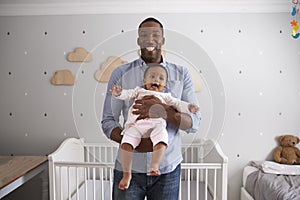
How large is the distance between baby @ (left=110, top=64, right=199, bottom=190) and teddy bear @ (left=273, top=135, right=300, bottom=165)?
1935 millimetres

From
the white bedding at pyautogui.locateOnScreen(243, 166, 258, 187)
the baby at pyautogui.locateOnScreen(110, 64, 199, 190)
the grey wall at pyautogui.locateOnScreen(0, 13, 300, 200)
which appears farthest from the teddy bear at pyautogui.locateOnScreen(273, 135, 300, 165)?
the baby at pyautogui.locateOnScreen(110, 64, 199, 190)

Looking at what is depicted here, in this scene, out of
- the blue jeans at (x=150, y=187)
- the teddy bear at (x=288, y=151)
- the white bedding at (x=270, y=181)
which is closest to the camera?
the blue jeans at (x=150, y=187)

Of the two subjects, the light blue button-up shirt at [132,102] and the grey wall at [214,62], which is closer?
the light blue button-up shirt at [132,102]

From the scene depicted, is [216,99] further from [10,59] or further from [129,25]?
[10,59]

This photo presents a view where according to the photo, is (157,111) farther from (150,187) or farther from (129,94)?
(150,187)

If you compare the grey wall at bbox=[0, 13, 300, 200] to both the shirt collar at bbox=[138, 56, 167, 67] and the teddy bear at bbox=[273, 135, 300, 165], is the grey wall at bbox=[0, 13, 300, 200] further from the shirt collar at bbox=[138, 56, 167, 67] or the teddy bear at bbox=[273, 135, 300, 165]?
the shirt collar at bbox=[138, 56, 167, 67]

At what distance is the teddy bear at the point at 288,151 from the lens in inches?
99.4

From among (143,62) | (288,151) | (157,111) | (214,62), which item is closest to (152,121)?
(157,111)

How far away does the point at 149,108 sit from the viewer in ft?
2.74

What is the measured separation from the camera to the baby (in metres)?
0.83

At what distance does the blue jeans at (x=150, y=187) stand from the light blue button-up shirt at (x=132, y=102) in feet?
0.52

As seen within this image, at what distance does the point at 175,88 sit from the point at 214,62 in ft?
5.75

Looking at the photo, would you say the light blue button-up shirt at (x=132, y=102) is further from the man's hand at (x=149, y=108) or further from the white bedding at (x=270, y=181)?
the white bedding at (x=270, y=181)

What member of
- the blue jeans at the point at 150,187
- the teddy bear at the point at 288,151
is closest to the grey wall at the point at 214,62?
the teddy bear at the point at 288,151
